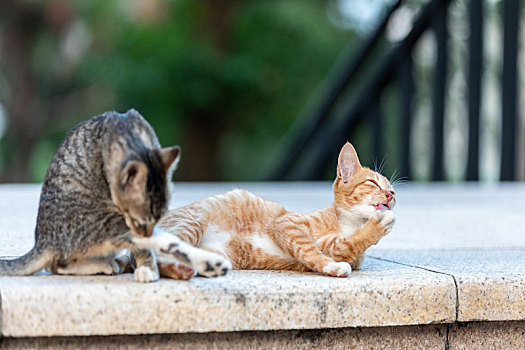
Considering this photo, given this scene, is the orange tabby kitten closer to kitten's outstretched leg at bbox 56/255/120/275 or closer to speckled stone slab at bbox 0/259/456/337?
speckled stone slab at bbox 0/259/456/337

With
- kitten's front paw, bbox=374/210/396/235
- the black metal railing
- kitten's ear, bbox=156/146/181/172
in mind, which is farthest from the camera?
the black metal railing

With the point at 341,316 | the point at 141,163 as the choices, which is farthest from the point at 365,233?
the point at 141,163

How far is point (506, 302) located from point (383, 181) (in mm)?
582

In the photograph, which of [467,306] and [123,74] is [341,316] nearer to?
[467,306]

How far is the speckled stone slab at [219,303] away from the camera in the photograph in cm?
176

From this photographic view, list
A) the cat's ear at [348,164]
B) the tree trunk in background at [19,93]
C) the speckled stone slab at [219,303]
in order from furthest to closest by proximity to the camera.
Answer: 1. the tree trunk in background at [19,93]
2. the cat's ear at [348,164]
3. the speckled stone slab at [219,303]

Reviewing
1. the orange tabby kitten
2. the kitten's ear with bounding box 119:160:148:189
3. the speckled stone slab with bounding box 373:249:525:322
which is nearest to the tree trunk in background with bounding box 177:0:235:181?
the orange tabby kitten

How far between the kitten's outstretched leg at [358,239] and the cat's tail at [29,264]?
914 mm

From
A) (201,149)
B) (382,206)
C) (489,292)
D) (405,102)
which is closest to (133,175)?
(382,206)

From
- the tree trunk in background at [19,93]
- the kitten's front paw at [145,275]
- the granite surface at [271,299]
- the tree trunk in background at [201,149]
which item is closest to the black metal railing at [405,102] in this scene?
the tree trunk in background at [201,149]

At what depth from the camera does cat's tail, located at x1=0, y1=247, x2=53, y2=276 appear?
A: 199cm

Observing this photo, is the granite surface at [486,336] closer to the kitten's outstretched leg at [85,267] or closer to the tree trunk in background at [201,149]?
the kitten's outstretched leg at [85,267]

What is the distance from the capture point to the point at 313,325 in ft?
6.40

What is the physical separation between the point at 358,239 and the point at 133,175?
31.7 inches
